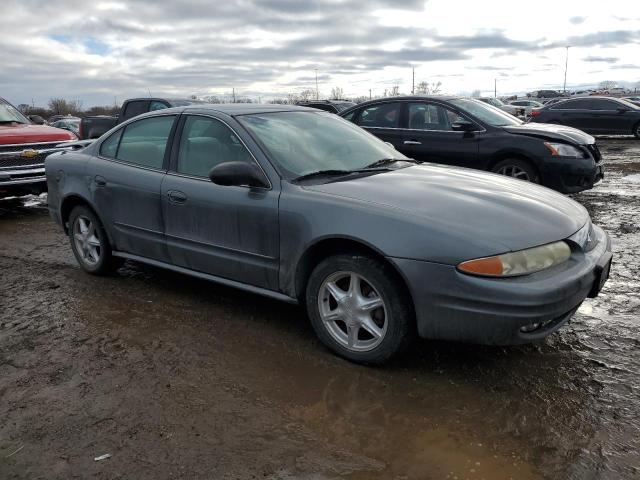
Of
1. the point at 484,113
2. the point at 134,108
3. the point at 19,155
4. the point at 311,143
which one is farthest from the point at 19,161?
the point at 484,113

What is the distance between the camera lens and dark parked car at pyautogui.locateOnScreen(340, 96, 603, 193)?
7.35 m

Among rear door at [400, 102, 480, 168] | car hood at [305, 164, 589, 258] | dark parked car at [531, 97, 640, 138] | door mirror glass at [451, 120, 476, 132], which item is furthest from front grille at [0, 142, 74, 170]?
dark parked car at [531, 97, 640, 138]

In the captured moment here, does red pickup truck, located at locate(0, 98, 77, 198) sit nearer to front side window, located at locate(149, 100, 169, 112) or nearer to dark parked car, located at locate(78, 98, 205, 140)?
dark parked car, located at locate(78, 98, 205, 140)

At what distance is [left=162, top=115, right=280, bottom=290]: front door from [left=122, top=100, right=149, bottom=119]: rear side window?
825cm

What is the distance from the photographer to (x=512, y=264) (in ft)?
9.36

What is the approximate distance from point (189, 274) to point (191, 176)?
2.43 feet

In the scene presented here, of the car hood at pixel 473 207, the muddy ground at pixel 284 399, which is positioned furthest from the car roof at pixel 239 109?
the muddy ground at pixel 284 399

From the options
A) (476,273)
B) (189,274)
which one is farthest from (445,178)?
(189,274)

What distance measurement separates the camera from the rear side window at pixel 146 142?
4.41 meters

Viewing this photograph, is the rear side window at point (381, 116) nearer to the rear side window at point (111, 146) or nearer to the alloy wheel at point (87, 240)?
the rear side window at point (111, 146)

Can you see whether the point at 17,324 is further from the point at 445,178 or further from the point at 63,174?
the point at 445,178

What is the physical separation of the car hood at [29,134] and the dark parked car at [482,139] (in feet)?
15.6

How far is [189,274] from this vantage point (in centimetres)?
420

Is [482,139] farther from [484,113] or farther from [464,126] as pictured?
[484,113]
